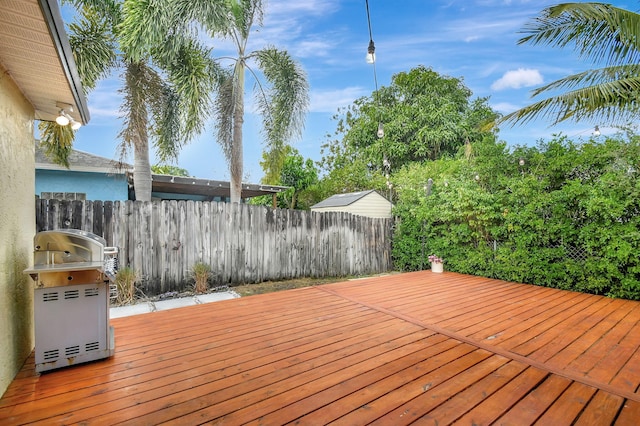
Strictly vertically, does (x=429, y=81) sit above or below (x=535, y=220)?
above

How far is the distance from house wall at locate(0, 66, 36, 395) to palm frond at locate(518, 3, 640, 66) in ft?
21.8

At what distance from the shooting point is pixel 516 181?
5.22 m

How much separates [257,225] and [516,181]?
4.69 m

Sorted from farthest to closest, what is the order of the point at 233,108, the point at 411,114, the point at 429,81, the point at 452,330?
1. the point at 429,81
2. the point at 411,114
3. the point at 233,108
4. the point at 452,330

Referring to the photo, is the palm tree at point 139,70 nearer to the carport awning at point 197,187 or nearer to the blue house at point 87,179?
the blue house at point 87,179

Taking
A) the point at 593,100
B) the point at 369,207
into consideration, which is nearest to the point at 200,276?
the point at 369,207

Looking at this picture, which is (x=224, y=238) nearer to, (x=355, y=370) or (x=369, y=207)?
(x=355, y=370)

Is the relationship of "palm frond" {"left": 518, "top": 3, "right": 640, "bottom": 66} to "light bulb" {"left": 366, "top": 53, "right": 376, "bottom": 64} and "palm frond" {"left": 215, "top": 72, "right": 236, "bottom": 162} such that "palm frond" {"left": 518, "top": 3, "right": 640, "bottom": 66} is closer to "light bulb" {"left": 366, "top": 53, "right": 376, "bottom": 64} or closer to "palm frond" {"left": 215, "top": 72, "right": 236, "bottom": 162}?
"light bulb" {"left": 366, "top": 53, "right": 376, "bottom": 64}

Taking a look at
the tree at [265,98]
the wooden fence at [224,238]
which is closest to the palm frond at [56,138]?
the wooden fence at [224,238]

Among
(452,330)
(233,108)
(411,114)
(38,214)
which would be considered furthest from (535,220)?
(411,114)

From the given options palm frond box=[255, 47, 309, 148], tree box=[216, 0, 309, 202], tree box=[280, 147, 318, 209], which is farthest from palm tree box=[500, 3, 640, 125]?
tree box=[280, 147, 318, 209]

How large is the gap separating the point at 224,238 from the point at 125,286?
162 cm

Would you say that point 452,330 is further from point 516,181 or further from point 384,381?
point 516,181

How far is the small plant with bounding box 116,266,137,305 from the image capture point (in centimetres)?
421
